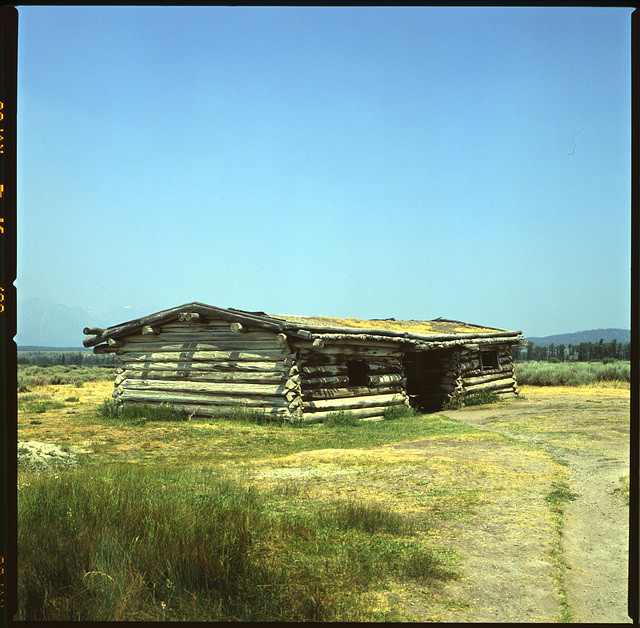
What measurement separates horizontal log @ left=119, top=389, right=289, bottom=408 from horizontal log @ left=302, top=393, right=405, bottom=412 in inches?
32.9

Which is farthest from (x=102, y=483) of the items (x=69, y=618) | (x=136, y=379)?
(x=136, y=379)

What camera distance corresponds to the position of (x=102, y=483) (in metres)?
5.33

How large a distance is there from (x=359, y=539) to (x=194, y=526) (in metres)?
1.65

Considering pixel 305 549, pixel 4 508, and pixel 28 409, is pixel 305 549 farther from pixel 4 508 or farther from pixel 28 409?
pixel 28 409

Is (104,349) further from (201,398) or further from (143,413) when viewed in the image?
(201,398)

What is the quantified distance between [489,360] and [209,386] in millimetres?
12829

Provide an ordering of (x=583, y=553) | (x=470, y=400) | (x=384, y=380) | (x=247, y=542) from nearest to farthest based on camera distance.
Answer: (x=247, y=542), (x=583, y=553), (x=384, y=380), (x=470, y=400)

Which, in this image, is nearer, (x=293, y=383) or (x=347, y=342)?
(x=293, y=383)

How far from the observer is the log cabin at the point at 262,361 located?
14.2 meters

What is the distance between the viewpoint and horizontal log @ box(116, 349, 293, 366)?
47.1 ft

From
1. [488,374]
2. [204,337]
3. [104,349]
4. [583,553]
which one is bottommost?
[583,553]

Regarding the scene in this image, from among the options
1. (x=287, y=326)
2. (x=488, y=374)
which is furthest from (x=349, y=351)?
(x=488, y=374)

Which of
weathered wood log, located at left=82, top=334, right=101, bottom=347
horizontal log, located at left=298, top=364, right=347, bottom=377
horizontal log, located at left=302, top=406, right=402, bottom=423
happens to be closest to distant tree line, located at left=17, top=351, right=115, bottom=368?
weathered wood log, located at left=82, top=334, right=101, bottom=347

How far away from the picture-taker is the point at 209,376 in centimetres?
1556
